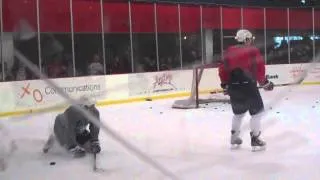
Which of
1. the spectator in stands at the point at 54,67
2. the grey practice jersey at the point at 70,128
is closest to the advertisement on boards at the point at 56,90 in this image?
the spectator in stands at the point at 54,67

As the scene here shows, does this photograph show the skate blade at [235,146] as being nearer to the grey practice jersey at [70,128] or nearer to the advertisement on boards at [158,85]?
the grey practice jersey at [70,128]

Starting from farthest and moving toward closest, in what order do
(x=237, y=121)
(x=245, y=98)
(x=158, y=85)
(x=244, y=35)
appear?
1. (x=158, y=85)
2. (x=237, y=121)
3. (x=245, y=98)
4. (x=244, y=35)

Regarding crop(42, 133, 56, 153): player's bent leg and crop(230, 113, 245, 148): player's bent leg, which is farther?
crop(230, 113, 245, 148): player's bent leg

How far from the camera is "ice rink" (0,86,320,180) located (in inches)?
129

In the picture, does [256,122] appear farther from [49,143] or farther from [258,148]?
[49,143]

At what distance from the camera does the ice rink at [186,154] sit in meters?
3.28

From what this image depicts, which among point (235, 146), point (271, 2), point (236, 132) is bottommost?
point (235, 146)

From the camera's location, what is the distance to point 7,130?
396 centimetres

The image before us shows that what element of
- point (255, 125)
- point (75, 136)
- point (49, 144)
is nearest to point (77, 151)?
point (75, 136)

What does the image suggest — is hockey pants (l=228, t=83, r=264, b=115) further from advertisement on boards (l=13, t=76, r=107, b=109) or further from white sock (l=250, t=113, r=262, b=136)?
advertisement on boards (l=13, t=76, r=107, b=109)

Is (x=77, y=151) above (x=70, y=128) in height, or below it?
below

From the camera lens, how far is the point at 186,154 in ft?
13.3

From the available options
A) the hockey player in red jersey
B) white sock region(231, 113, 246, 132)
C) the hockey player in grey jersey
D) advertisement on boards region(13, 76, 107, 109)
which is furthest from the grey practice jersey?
white sock region(231, 113, 246, 132)

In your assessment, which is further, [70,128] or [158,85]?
[158,85]
